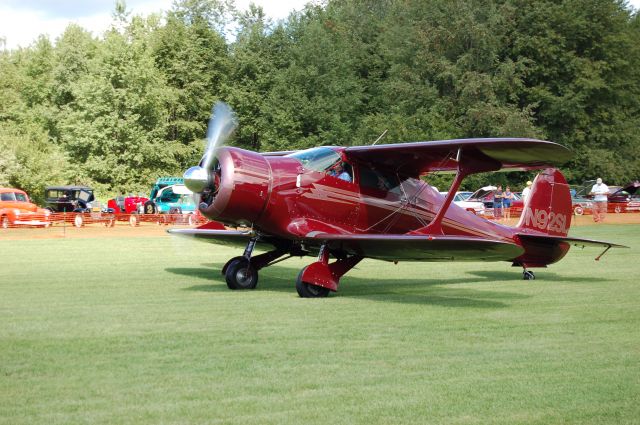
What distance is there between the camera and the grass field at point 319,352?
6.20m

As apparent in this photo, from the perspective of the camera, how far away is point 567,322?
10500 mm

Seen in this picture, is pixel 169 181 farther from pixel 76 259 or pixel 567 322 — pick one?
pixel 567 322

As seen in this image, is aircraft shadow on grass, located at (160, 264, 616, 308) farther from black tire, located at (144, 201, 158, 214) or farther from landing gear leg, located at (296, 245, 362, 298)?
black tire, located at (144, 201, 158, 214)

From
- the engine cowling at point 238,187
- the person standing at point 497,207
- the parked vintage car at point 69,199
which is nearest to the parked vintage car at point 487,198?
the person standing at point 497,207

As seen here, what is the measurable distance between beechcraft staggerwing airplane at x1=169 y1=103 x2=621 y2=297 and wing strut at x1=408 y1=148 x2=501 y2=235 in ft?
0.05

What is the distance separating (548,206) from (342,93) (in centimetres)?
5356

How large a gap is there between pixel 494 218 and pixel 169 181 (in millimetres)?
21756

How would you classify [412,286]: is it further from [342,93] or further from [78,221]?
[342,93]

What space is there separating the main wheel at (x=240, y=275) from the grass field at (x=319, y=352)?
26 centimetres

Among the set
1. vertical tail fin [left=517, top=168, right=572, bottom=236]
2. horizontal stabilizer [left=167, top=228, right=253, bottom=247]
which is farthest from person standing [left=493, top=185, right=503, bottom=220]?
horizontal stabilizer [left=167, top=228, right=253, bottom=247]

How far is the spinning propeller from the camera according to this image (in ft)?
41.7

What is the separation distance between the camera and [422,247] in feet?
40.4

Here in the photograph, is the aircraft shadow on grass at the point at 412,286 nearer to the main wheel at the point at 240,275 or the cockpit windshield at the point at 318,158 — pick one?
the main wheel at the point at 240,275

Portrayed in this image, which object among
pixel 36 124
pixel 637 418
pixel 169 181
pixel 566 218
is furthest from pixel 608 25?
pixel 637 418
